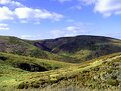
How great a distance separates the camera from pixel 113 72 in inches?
1190

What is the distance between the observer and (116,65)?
106 feet

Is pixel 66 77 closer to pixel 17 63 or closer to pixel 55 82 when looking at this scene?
pixel 55 82

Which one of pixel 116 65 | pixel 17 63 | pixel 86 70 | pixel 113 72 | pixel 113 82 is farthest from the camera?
pixel 17 63

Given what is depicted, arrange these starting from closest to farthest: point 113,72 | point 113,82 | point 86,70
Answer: point 113,82 < point 113,72 < point 86,70

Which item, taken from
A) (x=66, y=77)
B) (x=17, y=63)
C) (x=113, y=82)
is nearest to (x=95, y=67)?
Answer: (x=66, y=77)

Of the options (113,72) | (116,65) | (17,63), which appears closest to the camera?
(113,72)

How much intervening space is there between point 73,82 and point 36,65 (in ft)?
242

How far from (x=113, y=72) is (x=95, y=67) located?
4.82m

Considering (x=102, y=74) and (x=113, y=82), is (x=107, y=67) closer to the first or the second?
(x=102, y=74)

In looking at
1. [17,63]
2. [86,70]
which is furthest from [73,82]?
[17,63]

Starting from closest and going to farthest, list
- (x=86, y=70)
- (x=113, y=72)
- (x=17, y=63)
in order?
(x=113, y=72)
(x=86, y=70)
(x=17, y=63)

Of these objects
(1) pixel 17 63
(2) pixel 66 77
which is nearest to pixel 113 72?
(2) pixel 66 77

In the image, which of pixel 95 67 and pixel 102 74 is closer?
pixel 102 74

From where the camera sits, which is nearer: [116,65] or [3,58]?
[116,65]
